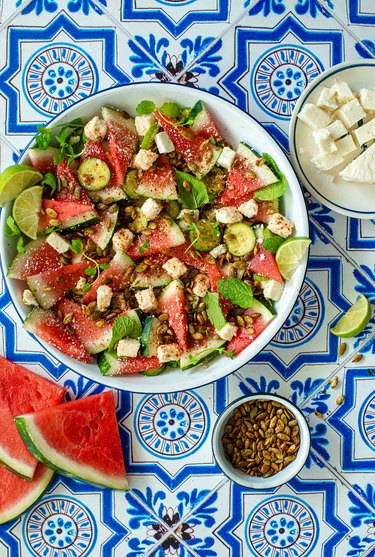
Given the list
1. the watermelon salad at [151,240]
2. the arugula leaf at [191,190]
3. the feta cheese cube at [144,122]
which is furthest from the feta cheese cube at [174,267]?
the feta cheese cube at [144,122]

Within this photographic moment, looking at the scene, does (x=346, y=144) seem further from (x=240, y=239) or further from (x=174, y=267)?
(x=174, y=267)

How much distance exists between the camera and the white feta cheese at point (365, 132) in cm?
253

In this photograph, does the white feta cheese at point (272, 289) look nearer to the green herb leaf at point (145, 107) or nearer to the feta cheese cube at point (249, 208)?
the feta cheese cube at point (249, 208)

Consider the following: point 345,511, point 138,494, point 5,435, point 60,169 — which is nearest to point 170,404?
point 138,494

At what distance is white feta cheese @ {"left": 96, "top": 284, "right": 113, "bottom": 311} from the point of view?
7.98 ft

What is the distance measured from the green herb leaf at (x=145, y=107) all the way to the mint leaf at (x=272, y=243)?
66 centimetres

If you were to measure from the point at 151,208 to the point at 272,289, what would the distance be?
1.80 ft

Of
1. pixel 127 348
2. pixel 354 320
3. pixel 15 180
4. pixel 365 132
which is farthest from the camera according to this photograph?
pixel 354 320

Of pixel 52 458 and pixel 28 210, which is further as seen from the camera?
pixel 52 458

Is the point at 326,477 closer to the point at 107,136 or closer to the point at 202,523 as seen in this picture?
the point at 202,523

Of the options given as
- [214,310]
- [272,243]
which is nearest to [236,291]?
[214,310]

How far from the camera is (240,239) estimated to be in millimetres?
2467

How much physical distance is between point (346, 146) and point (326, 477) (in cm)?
141

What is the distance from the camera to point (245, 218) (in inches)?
98.0
